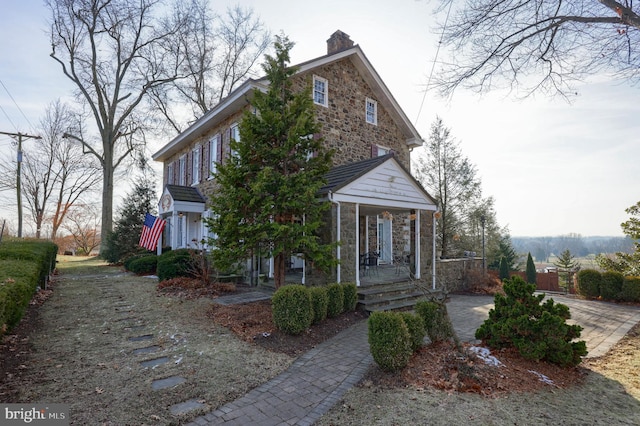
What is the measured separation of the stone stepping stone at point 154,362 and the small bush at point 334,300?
314cm

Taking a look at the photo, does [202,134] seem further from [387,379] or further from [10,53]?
[387,379]

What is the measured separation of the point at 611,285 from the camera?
34.4ft

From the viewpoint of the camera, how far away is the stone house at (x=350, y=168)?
825 cm

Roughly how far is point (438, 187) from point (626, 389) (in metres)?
16.2

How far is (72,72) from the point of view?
2016cm

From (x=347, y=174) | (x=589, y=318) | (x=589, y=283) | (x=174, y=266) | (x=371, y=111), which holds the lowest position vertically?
(x=589, y=318)

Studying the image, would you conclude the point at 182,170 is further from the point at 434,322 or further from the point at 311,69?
the point at 434,322

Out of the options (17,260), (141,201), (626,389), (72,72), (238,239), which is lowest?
(626,389)

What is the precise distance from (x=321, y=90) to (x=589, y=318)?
1076 cm

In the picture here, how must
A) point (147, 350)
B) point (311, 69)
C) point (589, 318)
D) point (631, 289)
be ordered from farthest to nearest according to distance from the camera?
point (311, 69) → point (631, 289) → point (589, 318) → point (147, 350)

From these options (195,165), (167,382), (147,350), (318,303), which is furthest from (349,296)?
(195,165)

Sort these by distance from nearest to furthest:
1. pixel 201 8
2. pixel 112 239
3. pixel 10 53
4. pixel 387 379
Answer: pixel 387 379 < pixel 10 53 < pixel 112 239 < pixel 201 8

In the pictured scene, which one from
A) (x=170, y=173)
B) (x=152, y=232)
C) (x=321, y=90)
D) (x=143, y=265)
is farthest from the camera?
(x=170, y=173)

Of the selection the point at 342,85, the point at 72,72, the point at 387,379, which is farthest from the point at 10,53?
the point at 387,379
